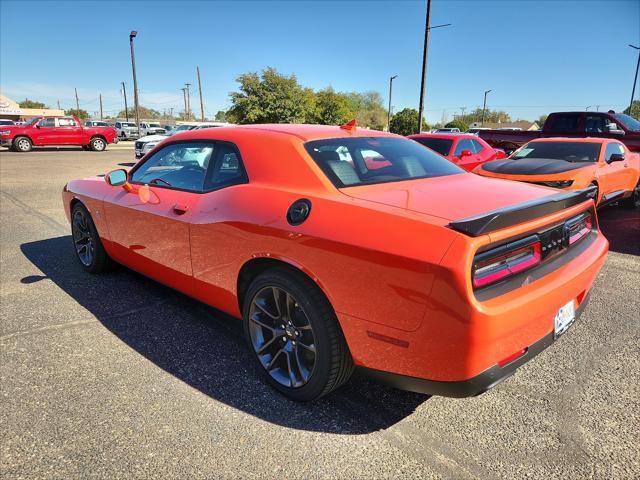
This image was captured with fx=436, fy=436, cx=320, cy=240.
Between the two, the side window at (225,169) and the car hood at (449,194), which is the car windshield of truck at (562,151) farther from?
the side window at (225,169)

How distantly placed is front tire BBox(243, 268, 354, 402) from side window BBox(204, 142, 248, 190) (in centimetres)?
72

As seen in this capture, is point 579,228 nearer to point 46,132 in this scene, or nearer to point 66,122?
point 66,122

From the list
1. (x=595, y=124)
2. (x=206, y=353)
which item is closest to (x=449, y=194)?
(x=206, y=353)

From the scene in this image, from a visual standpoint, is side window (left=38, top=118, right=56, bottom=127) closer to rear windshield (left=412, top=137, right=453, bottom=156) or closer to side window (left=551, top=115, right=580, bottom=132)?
rear windshield (left=412, top=137, right=453, bottom=156)

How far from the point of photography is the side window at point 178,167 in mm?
3068

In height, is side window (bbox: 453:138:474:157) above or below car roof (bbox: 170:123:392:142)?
below

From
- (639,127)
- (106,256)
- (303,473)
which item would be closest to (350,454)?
(303,473)

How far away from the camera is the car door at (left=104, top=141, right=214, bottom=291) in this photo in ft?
9.91

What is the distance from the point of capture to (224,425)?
225 centimetres

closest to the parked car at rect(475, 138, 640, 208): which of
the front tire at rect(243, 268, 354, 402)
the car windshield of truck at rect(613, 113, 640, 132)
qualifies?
the car windshield of truck at rect(613, 113, 640, 132)

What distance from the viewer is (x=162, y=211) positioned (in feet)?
10.3

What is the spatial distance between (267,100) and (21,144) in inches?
525

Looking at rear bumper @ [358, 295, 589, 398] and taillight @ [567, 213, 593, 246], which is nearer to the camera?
rear bumper @ [358, 295, 589, 398]

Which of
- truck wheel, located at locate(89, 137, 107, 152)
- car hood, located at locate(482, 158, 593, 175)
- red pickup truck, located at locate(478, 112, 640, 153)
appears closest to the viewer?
car hood, located at locate(482, 158, 593, 175)
